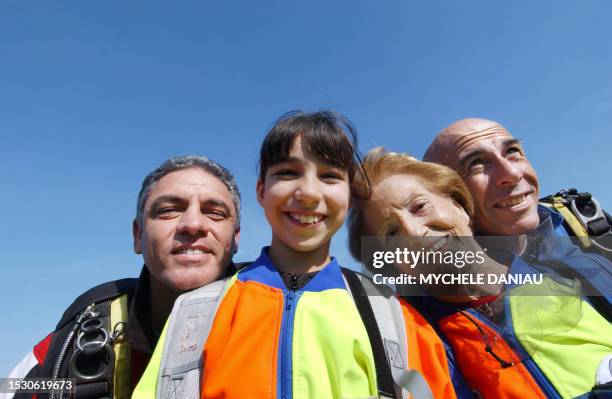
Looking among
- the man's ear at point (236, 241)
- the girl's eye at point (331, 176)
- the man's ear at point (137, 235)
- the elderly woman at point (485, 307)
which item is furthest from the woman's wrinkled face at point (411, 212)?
the man's ear at point (137, 235)

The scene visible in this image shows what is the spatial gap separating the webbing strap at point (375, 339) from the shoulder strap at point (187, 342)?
2.69 feet

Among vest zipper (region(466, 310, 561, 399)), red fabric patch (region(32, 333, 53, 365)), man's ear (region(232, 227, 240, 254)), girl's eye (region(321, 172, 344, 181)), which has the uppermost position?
girl's eye (region(321, 172, 344, 181))

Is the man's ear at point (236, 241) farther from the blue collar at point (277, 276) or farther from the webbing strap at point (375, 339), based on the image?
the webbing strap at point (375, 339)

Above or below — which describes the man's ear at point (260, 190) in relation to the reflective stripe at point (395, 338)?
above

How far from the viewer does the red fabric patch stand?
117 inches

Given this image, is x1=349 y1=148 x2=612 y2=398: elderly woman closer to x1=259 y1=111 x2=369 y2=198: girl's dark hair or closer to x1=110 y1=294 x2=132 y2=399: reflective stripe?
x1=259 y1=111 x2=369 y2=198: girl's dark hair

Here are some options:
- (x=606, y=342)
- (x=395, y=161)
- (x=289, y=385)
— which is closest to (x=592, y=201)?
(x=606, y=342)

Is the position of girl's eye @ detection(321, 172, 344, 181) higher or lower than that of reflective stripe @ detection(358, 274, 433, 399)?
higher

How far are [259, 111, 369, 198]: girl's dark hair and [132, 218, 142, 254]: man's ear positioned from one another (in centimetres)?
124

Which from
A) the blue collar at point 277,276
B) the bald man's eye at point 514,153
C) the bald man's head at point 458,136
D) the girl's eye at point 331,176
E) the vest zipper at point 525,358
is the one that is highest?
the bald man's head at point 458,136

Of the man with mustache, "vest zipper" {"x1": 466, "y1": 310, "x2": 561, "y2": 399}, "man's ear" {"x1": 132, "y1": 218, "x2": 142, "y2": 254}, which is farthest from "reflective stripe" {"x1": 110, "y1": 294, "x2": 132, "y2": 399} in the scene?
"vest zipper" {"x1": 466, "y1": 310, "x2": 561, "y2": 399}

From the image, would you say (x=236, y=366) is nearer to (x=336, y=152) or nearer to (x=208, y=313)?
(x=208, y=313)

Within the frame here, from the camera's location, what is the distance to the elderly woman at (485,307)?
2479mm

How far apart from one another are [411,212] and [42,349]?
9.40 feet
